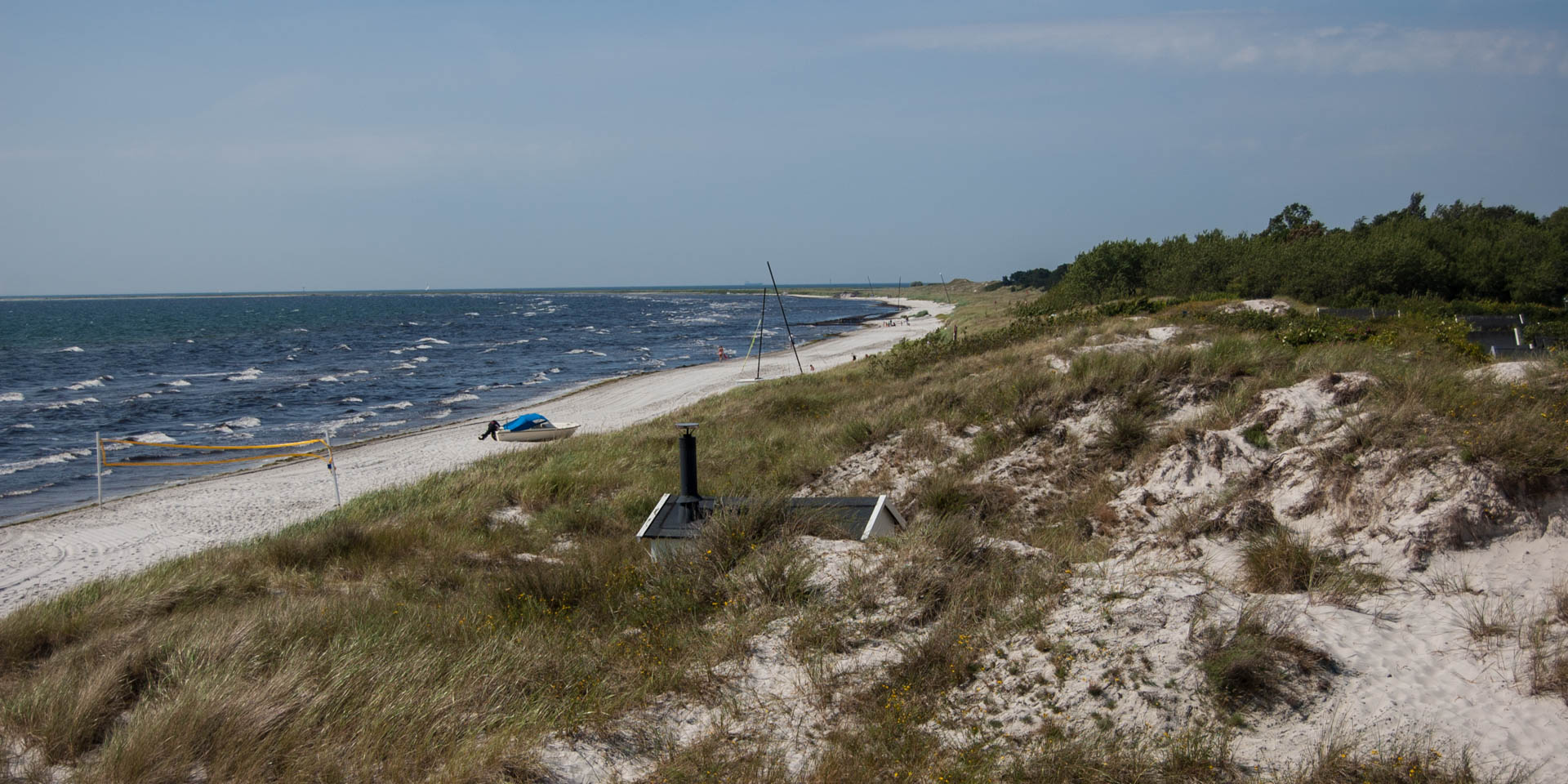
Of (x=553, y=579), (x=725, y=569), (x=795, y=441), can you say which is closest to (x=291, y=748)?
(x=553, y=579)

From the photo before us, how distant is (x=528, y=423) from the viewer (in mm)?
24625

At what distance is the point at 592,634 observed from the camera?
22.5 feet

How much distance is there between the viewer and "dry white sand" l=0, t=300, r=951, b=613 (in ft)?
46.9

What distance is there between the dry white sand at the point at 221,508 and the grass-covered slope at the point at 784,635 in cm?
402

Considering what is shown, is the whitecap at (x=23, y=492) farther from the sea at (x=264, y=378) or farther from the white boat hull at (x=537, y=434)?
the white boat hull at (x=537, y=434)

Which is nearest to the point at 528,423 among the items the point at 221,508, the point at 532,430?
the point at 532,430

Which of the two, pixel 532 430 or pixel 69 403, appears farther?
pixel 69 403

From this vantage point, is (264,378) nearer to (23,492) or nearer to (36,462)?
(36,462)

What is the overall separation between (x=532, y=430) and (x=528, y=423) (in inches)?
16.0

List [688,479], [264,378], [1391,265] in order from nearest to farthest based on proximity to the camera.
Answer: [688,479]
[1391,265]
[264,378]

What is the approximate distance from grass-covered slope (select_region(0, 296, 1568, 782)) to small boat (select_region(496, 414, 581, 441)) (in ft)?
39.5

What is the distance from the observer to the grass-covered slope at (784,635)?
482 cm

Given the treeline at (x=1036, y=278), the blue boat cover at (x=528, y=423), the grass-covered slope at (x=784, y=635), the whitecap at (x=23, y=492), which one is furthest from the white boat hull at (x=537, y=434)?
the treeline at (x=1036, y=278)

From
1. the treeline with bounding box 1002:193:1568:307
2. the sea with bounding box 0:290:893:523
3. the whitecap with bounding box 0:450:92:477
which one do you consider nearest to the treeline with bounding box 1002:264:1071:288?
the sea with bounding box 0:290:893:523
